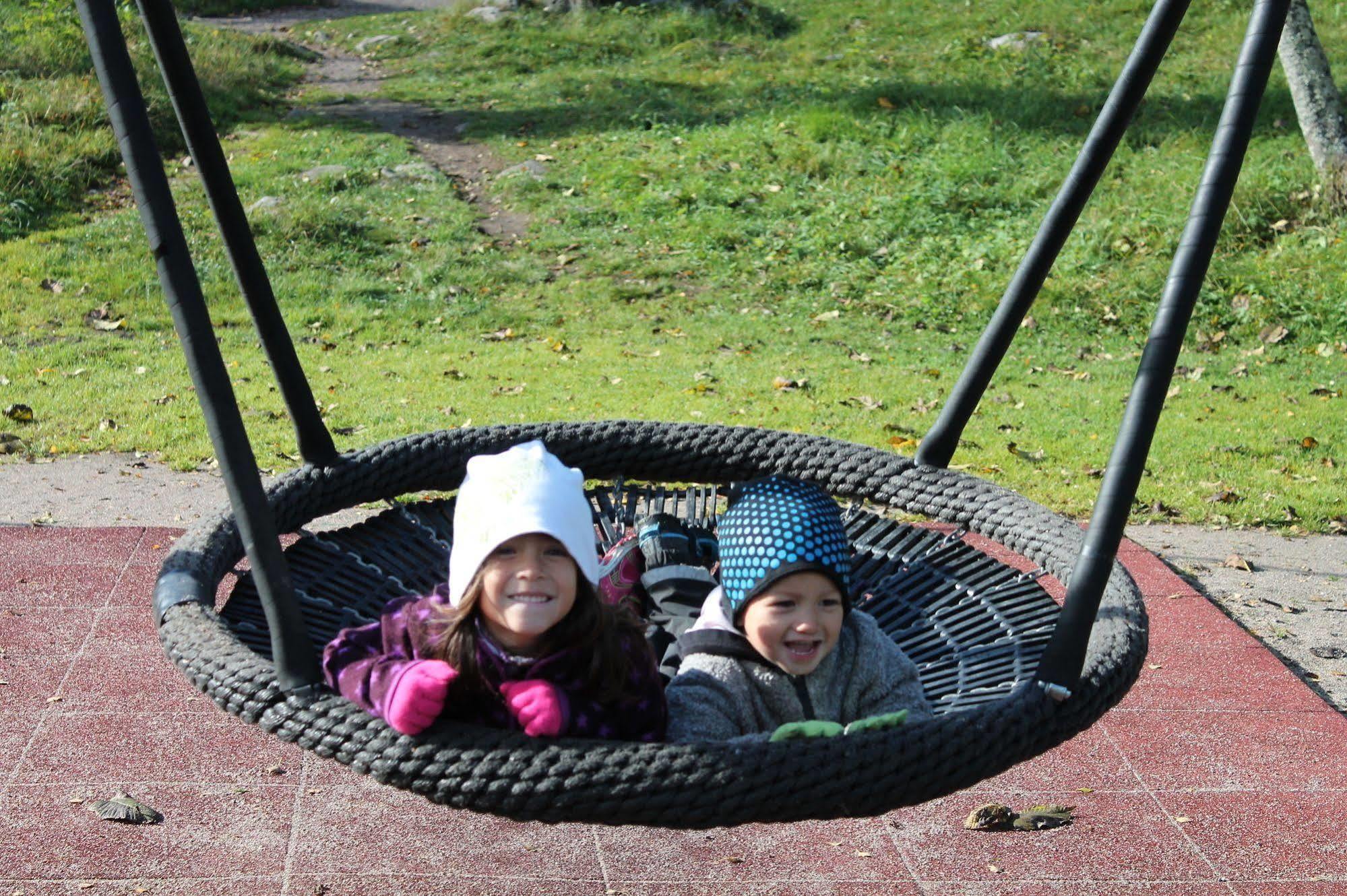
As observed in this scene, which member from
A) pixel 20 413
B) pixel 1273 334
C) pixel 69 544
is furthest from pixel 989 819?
pixel 1273 334

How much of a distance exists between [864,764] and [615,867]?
1.25m

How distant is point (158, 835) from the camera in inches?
116

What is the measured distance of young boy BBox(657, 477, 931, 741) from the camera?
7.38 ft

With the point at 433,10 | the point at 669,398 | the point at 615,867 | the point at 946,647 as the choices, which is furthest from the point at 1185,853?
the point at 433,10

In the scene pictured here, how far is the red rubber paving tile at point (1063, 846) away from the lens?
2881 mm

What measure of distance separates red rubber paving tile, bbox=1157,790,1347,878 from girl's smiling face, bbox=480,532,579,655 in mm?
1673

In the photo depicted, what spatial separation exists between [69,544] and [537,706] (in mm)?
3172

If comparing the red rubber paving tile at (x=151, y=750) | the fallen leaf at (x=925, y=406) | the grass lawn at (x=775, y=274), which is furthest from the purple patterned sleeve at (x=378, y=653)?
the fallen leaf at (x=925, y=406)

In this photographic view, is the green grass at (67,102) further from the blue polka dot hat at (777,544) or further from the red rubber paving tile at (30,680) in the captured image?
the blue polka dot hat at (777,544)

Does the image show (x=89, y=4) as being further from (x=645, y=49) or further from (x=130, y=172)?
(x=645, y=49)

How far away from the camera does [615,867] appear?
292 centimetres

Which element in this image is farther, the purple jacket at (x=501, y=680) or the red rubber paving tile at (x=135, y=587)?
the red rubber paving tile at (x=135, y=587)

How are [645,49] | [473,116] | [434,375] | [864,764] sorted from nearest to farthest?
[864,764]
[434,375]
[473,116]
[645,49]

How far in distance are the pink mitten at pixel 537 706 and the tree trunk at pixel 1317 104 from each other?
7.47 m
